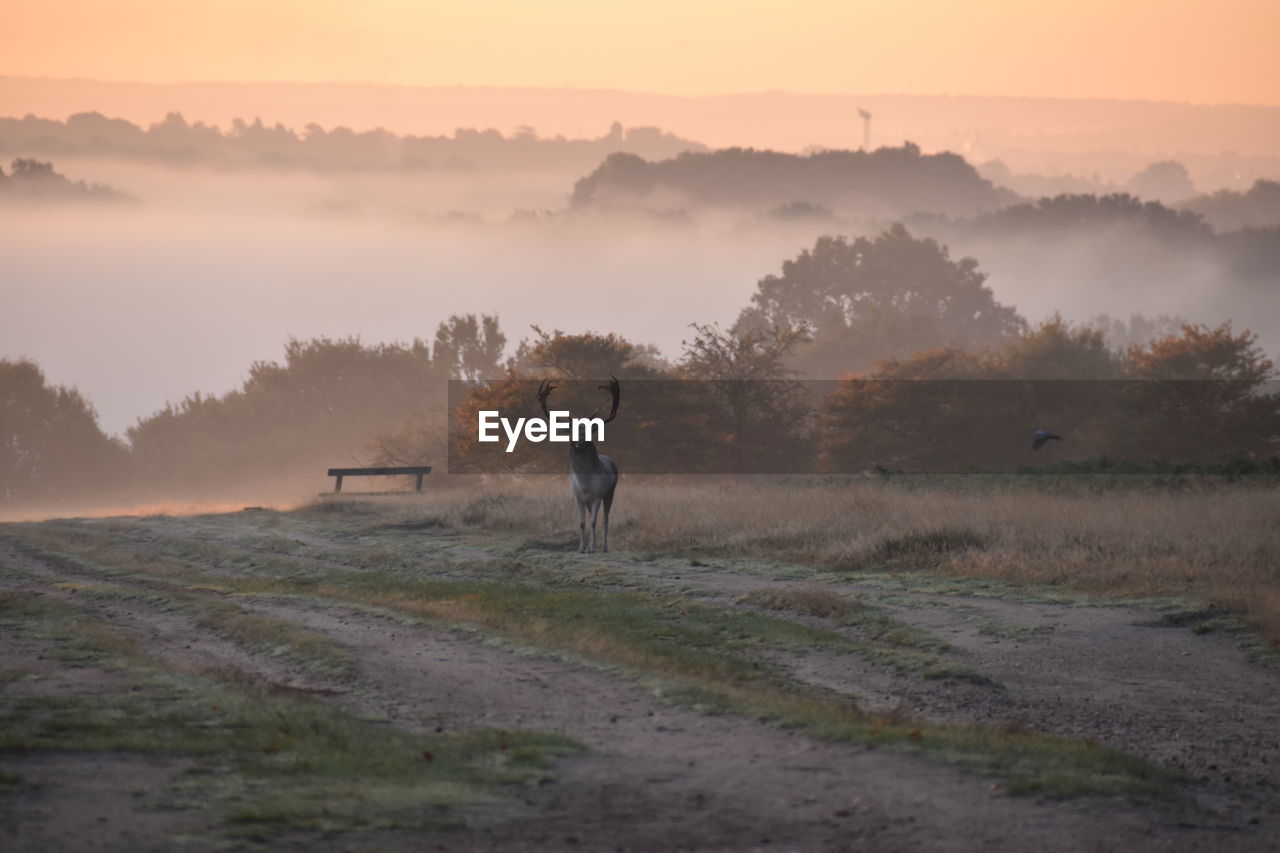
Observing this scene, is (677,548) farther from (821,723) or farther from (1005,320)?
(1005,320)

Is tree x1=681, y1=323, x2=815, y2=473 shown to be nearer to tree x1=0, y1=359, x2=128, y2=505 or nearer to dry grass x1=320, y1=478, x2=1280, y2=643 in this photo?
→ dry grass x1=320, y1=478, x2=1280, y2=643

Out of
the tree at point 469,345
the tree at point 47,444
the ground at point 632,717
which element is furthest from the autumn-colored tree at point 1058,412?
the tree at point 47,444

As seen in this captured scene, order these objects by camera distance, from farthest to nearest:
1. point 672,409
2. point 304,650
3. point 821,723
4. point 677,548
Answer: point 672,409
point 677,548
point 304,650
point 821,723

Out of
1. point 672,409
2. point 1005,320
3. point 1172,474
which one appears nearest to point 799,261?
point 1005,320

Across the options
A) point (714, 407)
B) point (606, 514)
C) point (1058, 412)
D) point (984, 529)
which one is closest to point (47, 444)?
point (714, 407)

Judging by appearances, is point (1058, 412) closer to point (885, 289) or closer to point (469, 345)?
point (469, 345)

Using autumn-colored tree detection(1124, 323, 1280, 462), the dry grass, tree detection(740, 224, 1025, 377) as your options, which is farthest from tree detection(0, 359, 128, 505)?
the dry grass

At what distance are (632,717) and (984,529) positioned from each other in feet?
50.1

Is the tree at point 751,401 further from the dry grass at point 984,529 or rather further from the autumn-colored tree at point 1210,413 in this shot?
the dry grass at point 984,529

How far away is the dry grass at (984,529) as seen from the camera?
20.8 m

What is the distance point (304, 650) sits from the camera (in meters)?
14.9

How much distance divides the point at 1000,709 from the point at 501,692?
15.7 ft

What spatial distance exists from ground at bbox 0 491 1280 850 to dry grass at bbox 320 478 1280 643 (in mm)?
1580

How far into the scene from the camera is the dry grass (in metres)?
20.8
